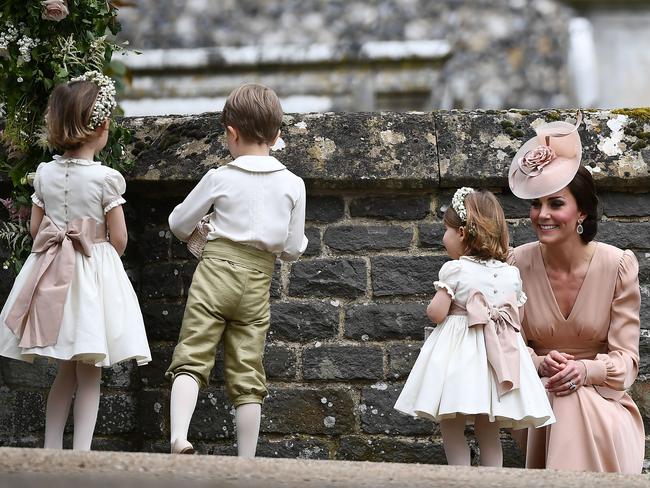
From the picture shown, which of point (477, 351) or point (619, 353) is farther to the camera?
point (619, 353)

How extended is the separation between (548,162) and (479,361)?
76cm

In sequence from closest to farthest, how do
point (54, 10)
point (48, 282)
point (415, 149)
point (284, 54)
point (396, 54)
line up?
point (48, 282) < point (54, 10) < point (415, 149) < point (396, 54) < point (284, 54)

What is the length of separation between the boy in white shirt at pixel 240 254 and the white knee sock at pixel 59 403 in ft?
1.21

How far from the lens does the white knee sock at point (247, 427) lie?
4.25 meters

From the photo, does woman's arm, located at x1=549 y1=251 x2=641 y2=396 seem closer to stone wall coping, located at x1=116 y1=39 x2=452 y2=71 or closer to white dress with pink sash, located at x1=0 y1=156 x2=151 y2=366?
white dress with pink sash, located at x1=0 y1=156 x2=151 y2=366

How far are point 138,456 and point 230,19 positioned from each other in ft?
40.1

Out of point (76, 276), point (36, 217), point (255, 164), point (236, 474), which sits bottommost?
point (236, 474)

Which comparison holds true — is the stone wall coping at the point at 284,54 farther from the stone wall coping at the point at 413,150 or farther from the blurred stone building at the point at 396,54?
the stone wall coping at the point at 413,150

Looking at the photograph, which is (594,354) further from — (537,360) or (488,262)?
(488,262)

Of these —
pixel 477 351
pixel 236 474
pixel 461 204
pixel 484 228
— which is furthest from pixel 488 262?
pixel 236 474

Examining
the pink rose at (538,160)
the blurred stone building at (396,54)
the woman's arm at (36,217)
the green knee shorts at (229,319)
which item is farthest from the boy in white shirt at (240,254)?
the blurred stone building at (396,54)

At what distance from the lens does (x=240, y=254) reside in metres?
4.33

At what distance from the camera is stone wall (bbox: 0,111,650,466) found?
497 cm

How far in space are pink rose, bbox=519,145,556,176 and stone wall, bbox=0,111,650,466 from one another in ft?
1.75
